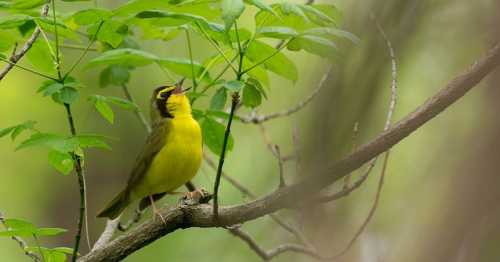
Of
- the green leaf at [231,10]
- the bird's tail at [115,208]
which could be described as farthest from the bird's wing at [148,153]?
the green leaf at [231,10]

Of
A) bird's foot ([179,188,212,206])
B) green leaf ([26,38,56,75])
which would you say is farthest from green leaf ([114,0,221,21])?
bird's foot ([179,188,212,206])

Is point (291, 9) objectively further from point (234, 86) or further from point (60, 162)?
point (60, 162)

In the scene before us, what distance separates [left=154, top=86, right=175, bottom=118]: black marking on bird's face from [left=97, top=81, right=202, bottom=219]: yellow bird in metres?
0.10

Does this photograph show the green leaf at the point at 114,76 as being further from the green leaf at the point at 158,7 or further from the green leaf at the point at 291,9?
the green leaf at the point at 291,9

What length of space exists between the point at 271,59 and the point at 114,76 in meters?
1.58

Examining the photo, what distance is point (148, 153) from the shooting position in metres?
5.18

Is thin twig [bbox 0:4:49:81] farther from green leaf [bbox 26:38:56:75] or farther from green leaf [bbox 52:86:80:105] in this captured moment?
green leaf [bbox 52:86:80:105]

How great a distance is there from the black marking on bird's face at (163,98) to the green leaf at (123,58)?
126cm

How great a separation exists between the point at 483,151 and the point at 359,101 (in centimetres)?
16

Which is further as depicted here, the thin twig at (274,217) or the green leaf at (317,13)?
the green leaf at (317,13)

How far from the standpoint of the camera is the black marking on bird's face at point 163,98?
17.7 ft

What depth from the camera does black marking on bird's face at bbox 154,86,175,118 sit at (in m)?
5.41

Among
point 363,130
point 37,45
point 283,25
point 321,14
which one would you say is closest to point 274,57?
point 283,25

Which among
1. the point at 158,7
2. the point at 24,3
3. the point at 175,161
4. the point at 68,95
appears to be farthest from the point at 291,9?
the point at 175,161
